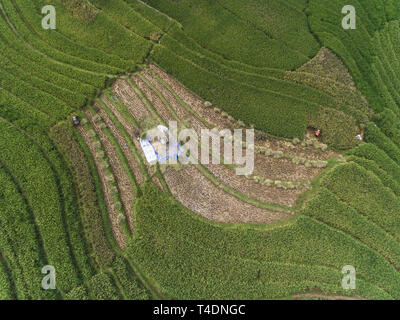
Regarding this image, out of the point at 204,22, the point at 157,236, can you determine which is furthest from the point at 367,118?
the point at 157,236

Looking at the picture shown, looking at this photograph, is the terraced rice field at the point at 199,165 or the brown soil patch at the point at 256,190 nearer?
the terraced rice field at the point at 199,165

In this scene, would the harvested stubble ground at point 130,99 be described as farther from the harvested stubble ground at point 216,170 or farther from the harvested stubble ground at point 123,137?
the harvested stubble ground at point 123,137

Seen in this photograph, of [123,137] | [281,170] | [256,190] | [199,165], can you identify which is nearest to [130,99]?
[123,137]

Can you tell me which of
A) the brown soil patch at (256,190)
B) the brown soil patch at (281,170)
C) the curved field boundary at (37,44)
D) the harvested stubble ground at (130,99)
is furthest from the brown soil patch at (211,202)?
the curved field boundary at (37,44)

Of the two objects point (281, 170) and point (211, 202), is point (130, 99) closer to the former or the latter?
point (211, 202)

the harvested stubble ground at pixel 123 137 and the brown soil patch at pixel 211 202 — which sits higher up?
the harvested stubble ground at pixel 123 137

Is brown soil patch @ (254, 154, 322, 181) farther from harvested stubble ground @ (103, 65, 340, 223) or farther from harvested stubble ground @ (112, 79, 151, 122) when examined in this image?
harvested stubble ground @ (112, 79, 151, 122)
